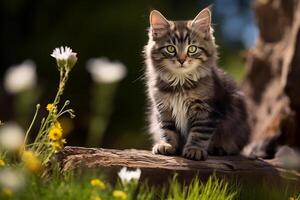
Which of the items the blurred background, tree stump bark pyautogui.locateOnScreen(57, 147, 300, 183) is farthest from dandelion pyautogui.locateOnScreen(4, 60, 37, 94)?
the blurred background

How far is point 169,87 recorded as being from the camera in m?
4.76

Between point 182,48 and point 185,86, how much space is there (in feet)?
0.88

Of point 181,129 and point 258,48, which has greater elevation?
point 258,48

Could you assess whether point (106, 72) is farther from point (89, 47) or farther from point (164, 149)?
point (89, 47)

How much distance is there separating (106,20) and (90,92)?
125 centimetres

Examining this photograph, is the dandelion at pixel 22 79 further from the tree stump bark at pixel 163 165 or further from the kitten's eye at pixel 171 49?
the kitten's eye at pixel 171 49

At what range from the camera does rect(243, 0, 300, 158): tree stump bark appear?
6.11 meters

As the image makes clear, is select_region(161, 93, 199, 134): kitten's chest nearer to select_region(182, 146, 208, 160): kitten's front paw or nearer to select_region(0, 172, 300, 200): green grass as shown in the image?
select_region(182, 146, 208, 160): kitten's front paw

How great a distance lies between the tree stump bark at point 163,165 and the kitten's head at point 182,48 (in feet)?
1.85

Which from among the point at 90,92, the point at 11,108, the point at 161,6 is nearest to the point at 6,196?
the point at 11,108

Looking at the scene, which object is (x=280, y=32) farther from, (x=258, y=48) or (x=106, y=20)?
(x=106, y=20)

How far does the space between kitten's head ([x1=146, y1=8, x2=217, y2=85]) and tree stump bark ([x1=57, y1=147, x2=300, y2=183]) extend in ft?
1.85

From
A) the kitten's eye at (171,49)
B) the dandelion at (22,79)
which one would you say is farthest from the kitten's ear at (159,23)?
the dandelion at (22,79)

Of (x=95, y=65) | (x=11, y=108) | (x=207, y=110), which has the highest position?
(x=95, y=65)
